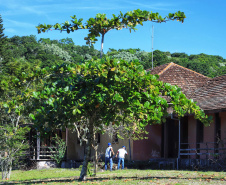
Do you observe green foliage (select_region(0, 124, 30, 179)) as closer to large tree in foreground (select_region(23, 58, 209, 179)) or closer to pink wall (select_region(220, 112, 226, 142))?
large tree in foreground (select_region(23, 58, 209, 179))

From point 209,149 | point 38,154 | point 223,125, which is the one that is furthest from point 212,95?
point 38,154

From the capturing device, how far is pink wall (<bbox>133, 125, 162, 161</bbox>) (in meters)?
24.2

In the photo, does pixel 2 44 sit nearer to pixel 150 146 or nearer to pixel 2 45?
pixel 2 45

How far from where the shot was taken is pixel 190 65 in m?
47.3

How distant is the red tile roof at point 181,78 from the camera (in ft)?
82.1

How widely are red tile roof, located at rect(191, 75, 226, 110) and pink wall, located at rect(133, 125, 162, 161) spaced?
3051 millimetres

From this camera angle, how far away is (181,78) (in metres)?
25.9

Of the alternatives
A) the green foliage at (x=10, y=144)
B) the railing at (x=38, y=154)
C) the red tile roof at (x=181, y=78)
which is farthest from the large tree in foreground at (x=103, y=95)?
the railing at (x=38, y=154)

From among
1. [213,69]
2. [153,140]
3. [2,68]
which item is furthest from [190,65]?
[153,140]

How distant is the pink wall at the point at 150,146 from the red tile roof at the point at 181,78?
113 inches

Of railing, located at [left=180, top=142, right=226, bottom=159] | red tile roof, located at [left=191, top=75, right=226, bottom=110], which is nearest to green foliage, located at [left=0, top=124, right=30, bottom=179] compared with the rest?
railing, located at [left=180, top=142, right=226, bottom=159]

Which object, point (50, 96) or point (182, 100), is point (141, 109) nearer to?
point (182, 100)

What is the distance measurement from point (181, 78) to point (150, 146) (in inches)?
186

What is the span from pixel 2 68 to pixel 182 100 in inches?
1107
